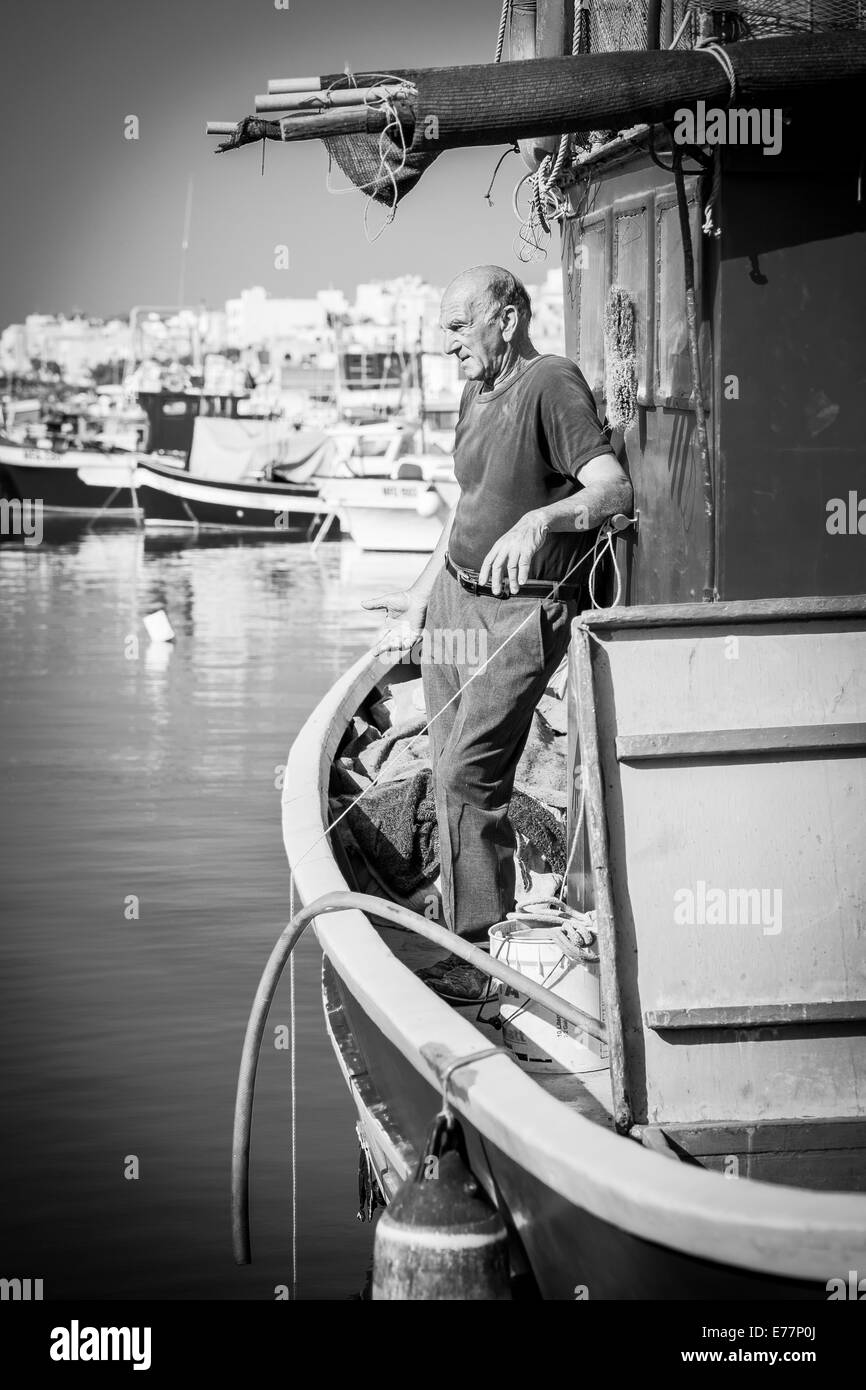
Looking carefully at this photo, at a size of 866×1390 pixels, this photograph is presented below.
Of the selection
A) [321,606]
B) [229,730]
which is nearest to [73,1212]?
[229,730]

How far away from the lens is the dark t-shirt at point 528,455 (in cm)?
491

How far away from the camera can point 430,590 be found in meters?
5.78

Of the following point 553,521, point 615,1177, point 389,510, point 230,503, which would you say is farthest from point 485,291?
point 230,503

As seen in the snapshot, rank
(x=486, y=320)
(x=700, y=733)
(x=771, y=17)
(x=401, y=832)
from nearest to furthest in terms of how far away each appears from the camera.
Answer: (x=700, y=733) → (x=771, y=17) → (x=486, y=320) → (x=401, y=832)

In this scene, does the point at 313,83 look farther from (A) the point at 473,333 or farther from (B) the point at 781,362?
(B) the point at 781,362

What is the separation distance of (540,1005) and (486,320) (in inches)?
79.9

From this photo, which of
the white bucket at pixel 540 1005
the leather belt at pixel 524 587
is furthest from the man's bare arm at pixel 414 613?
the white bucket at pixel 540 1005

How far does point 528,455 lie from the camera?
5.04 m

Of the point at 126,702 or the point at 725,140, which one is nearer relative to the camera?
the point at 725,140

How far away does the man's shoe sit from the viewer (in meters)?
5.20

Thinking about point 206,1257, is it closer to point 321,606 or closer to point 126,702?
point 126,702

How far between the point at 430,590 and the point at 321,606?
26780mm

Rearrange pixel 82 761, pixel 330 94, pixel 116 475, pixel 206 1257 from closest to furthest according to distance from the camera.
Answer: pixel 330 94 → pixel 206 1257 → pixel 82 761 → pixel 116 475

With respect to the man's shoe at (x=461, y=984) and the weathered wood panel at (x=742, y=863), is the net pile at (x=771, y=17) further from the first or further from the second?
the man's shoe at (x=461, y=984)
